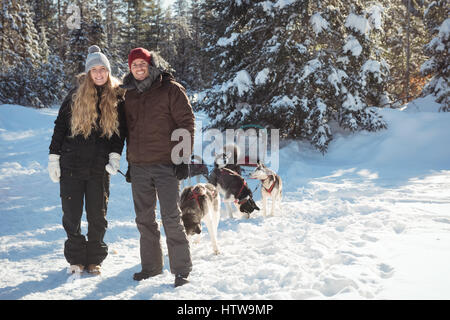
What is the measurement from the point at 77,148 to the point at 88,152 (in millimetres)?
119

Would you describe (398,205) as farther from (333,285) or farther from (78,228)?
(78,228)

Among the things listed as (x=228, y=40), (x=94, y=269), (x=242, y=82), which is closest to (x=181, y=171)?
(x=94, y=269)

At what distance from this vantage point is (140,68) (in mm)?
3410

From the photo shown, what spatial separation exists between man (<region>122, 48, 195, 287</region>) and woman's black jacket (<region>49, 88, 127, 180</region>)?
0.34 m

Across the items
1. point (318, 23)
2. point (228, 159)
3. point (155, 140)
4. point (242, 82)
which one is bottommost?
point (228, 159)

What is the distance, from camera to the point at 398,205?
6359 millimetres

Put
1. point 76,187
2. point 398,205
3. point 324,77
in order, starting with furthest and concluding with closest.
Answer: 1. point 324,77
2. point 398,205
3. point 76,187

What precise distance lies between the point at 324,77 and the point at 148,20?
30298 millimetres

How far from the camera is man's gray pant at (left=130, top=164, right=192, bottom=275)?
3486 millimetres

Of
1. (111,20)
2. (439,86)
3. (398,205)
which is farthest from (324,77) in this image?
(111,20)

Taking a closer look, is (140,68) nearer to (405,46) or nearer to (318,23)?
(318,23)

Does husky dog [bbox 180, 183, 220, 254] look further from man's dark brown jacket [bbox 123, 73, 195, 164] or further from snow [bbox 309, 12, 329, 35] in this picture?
snow [bbox 309, 12, 329, 35]

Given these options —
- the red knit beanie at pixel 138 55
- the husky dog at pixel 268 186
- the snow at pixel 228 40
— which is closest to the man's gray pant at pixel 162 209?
the red knit beanie at pixel 138 55
